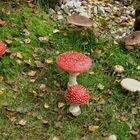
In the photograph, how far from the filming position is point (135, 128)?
4.71 m

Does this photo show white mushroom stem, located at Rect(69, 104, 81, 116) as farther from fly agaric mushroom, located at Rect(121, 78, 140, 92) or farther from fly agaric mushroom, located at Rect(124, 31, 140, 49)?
fly agaric mushroom, located at Rect(124, 31, 140, 49)

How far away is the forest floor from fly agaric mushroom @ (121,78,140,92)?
15 cm

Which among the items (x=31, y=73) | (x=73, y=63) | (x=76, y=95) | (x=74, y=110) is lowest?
(x=74, y=110)

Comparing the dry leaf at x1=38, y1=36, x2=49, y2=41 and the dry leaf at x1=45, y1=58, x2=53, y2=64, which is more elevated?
the dry leaf at x1=38, y1=36, x2=49, y2=41

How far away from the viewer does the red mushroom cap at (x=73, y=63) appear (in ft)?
15.2

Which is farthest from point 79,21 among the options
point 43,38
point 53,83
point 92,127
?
point 92,127

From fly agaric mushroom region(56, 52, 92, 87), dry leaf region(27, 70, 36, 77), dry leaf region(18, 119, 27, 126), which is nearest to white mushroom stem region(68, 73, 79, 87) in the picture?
fly agaric mushroom region(56, 52, 92, 87)

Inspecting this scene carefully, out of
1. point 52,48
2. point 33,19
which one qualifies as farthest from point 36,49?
point 33,19

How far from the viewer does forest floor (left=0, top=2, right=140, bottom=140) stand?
15.0 ft

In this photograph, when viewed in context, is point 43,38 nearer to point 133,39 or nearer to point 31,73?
point 31,73

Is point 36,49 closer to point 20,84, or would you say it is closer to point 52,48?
point 52,48

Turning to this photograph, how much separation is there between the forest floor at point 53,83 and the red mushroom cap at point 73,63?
18.3 inches

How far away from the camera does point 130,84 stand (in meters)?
4.95

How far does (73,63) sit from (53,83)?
0.56 metres
